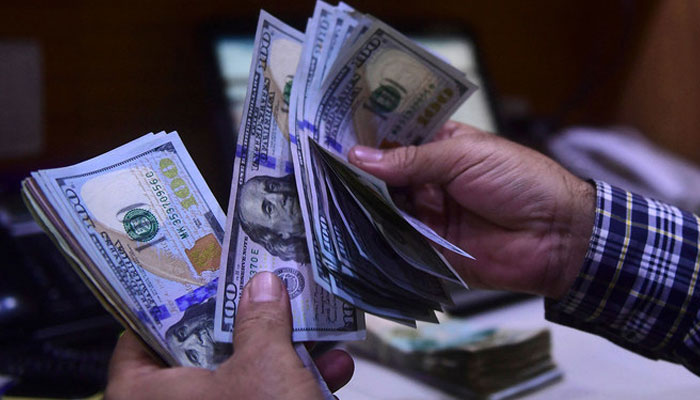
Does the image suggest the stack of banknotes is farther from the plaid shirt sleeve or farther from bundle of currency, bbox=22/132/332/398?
the plaid shirt sleeve

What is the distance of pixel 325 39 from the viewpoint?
2.38ft

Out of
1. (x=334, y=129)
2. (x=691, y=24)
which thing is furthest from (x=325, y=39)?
(x=691, y=24)

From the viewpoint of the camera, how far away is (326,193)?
25.1 inches

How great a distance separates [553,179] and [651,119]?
0.85m

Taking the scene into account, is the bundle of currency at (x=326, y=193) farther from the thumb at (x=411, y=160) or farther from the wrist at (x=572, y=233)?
the wrist at (x=572, y=233)

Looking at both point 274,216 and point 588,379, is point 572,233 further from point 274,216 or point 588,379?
point 274,216

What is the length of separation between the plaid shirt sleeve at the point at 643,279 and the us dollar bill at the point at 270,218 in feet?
1.09

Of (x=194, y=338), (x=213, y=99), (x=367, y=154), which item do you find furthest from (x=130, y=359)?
(x=213, y=99)

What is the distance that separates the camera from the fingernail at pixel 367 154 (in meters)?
0.75

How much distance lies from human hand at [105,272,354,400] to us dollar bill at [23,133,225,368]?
0.11 ft

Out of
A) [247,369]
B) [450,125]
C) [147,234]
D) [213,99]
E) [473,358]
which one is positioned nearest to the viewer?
[247,369]

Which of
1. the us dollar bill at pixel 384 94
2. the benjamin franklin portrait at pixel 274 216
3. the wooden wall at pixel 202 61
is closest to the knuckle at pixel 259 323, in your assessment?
the benjamin franklin portrait at pixel 274 216

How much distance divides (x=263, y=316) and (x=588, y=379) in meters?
0.50

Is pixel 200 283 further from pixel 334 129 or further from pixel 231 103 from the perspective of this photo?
pixel 231 103
